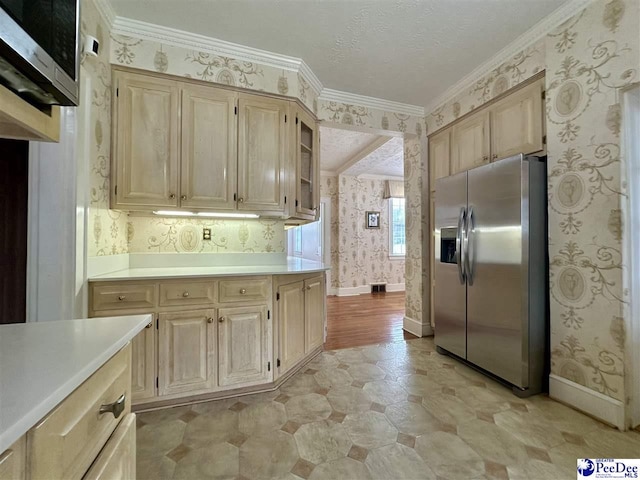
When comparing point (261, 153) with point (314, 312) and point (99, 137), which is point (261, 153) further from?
point (314, 312)

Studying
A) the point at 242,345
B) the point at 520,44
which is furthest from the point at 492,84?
the point at 242,345

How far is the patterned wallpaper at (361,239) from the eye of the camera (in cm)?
616

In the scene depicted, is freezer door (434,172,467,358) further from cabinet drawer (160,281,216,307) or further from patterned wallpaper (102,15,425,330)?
cabinet drawer (160,281,216,307)

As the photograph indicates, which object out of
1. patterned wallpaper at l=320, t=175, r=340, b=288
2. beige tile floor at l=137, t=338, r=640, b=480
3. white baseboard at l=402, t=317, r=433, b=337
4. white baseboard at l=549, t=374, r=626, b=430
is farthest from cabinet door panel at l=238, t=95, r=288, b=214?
patterned wallpaper at l=320, t=175, r=340, b=288

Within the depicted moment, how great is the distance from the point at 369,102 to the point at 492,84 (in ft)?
3.81

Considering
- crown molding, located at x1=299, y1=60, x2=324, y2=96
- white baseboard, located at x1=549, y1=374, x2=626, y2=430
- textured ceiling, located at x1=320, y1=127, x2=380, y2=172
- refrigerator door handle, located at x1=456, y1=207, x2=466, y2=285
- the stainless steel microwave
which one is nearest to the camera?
the stainless steel microwave

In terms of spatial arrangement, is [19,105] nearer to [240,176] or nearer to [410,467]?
[240,176]

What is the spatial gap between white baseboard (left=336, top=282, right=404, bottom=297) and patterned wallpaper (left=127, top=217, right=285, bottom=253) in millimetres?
3422

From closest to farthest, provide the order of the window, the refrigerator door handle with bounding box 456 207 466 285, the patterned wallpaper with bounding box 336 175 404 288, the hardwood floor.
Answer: the refrigerator door handle with bounding box 456 207 466 285 → the hardwood floor → the patterned wallpaper with bounding box 336 175 404 288 → the window

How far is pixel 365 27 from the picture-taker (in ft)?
7.02

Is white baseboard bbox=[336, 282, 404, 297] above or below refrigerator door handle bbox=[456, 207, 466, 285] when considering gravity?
below

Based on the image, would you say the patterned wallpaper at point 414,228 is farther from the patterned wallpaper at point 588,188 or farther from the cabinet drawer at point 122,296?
the cabinet drawer at point 122,296

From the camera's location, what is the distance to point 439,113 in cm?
324

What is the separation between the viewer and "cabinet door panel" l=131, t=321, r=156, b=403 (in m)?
1.85
